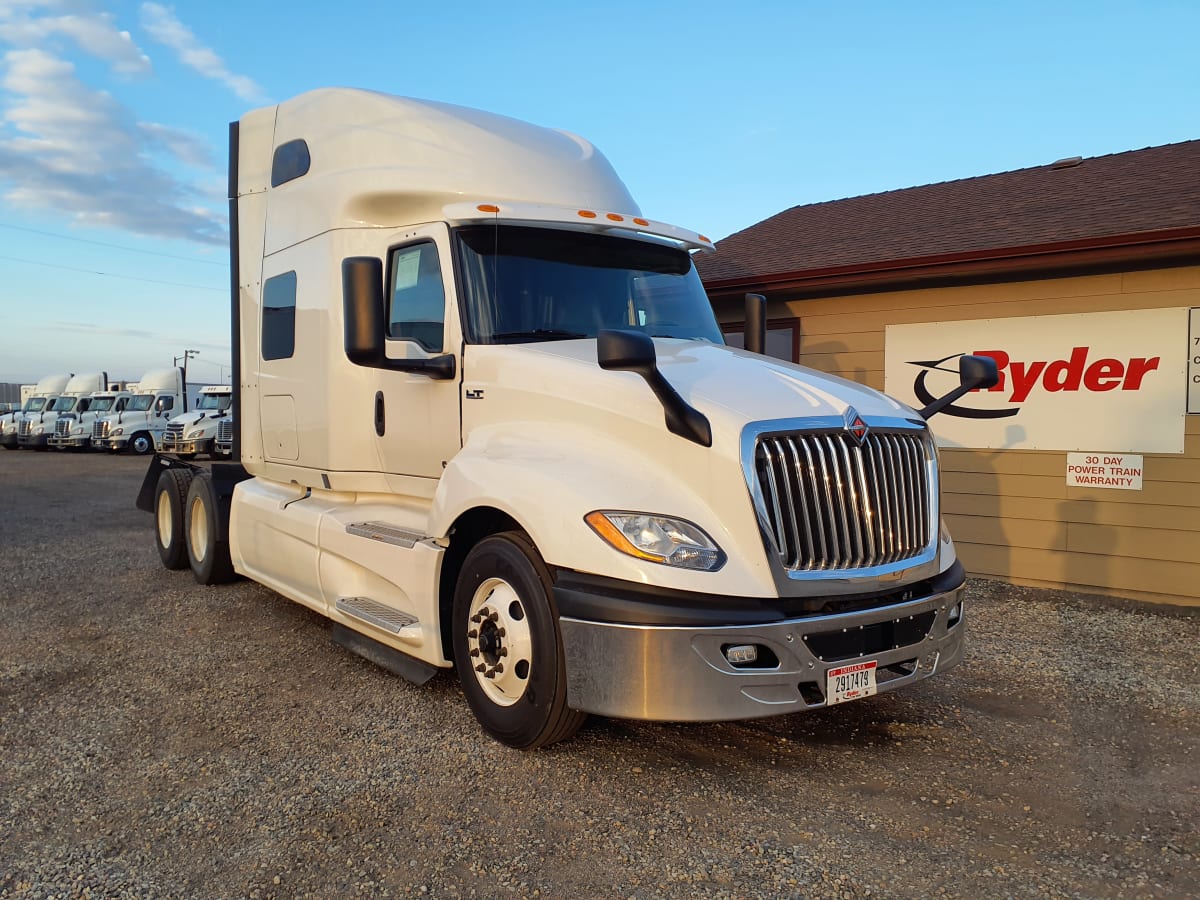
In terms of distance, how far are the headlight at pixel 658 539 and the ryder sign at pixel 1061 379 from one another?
180 inches

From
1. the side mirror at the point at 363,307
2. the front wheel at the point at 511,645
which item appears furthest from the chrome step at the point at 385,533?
the side mirror at the point at 363,307

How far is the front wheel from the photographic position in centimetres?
388

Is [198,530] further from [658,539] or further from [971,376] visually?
[971,376]

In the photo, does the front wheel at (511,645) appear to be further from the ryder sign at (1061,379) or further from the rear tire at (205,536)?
the ryder sign at (1061,379)

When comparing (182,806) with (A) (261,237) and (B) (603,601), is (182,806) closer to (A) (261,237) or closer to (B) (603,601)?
(B) (603,601)

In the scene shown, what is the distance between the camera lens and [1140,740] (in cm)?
452

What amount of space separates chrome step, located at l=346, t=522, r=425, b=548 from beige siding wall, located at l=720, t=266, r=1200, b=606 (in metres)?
5.79

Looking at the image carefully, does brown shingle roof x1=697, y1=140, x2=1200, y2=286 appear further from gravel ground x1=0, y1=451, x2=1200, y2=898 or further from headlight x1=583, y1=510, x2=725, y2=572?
headlight x1=583, y1=510, x2=725, y2=572

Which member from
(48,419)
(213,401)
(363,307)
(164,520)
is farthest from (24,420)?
(363,307)

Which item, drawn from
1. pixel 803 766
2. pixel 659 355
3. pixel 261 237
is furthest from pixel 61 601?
pixel 803 766

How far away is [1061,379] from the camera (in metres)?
8.23

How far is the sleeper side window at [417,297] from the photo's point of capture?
16.5 ft

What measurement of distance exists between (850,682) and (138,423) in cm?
3192

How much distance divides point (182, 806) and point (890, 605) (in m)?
3.06
